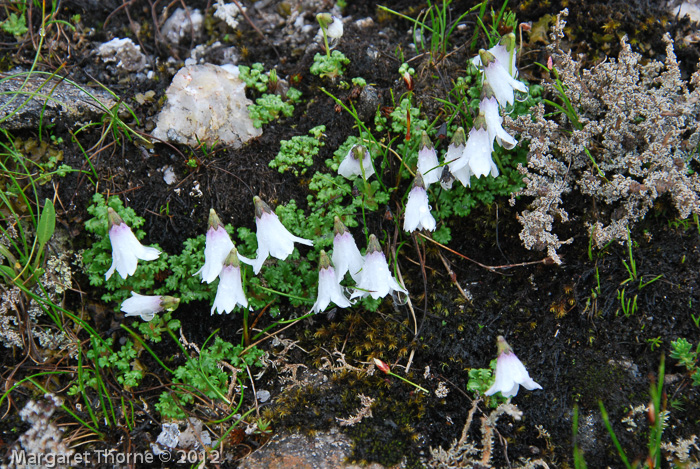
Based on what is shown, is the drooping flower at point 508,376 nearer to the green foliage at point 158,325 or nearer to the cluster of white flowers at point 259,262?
the cluster of white flowers at point 259,262

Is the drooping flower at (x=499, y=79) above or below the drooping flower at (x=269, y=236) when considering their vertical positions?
above

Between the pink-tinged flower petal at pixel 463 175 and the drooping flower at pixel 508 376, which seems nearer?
the drooping flower at pixel 508 376

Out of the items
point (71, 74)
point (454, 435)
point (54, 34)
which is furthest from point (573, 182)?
point (54, 34)

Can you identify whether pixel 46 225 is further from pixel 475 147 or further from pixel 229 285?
pixel 475 147

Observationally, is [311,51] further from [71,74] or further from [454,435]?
[454,435]

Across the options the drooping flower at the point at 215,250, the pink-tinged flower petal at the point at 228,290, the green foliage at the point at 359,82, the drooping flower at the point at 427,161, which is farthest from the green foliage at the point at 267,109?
the pink-tinged flower petal at the point at 228,290

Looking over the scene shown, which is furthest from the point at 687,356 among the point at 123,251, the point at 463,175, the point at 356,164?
the point at 123,251

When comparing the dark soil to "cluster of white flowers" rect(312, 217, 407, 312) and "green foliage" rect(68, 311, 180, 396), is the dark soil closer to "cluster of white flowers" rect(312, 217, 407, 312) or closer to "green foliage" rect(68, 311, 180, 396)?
"green foliage" rect(68, 311, 180, 396)
